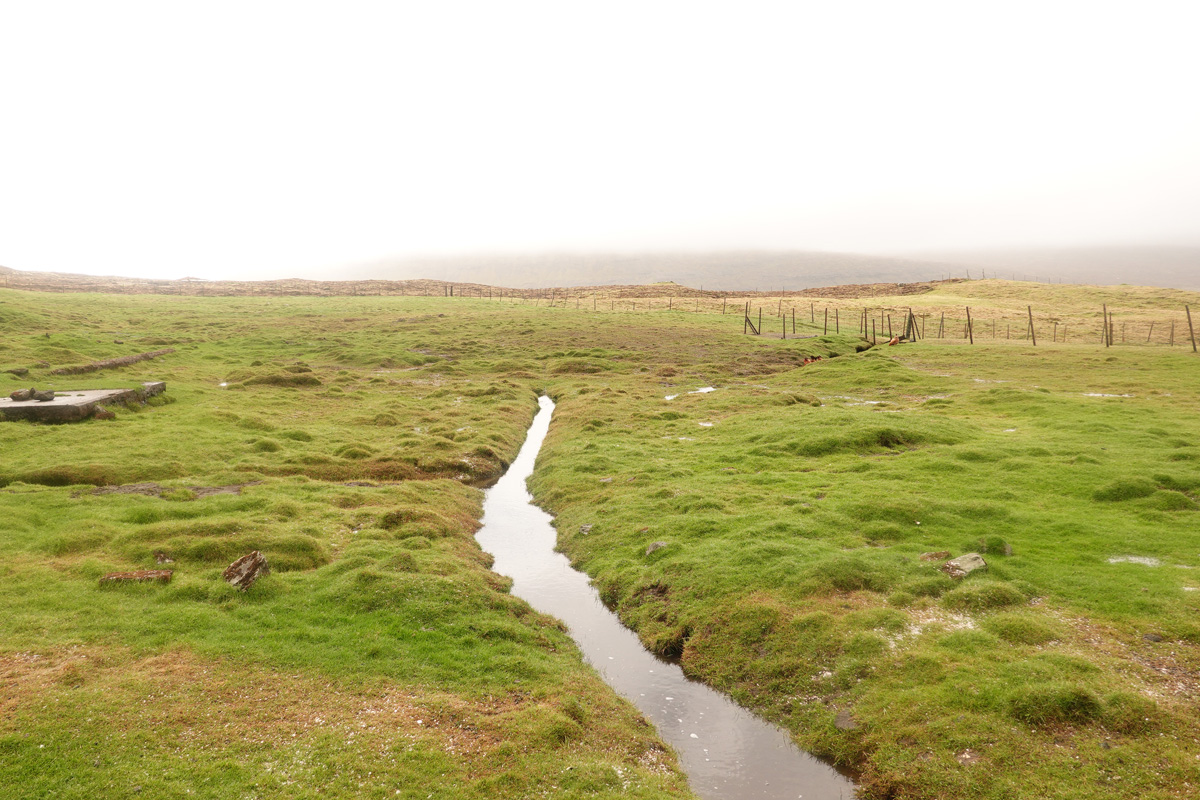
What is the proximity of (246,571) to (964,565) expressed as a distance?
19.6 metres

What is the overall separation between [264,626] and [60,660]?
3.84 m

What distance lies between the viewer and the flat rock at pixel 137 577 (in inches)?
667

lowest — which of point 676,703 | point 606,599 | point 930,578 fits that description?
point 676,703

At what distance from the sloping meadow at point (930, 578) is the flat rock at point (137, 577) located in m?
12.4

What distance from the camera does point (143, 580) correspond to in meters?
17.0

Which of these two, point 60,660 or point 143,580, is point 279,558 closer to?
point 143,580

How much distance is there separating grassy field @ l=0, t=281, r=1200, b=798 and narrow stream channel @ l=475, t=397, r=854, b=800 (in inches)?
21.9

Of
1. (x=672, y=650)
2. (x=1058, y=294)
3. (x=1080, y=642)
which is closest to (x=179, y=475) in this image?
(x=672, y=650)

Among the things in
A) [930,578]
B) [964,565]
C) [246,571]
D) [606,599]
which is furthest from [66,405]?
[964,565]

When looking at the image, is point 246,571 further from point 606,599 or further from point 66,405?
point 66,405

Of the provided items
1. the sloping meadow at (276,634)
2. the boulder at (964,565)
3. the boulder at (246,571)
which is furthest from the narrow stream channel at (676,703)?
the boulder at (246,571)

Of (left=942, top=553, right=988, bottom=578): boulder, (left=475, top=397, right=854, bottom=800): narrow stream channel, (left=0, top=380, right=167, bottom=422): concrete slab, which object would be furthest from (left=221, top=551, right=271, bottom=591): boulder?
(left=0, top=380, right=167, bottom=422): concrete slab

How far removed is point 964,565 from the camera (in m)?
17.8

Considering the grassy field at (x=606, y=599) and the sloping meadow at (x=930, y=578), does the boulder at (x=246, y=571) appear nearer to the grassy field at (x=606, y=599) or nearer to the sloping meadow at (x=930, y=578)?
the grassy field at (x=606, y=599)
